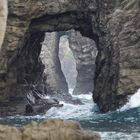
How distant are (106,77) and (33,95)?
50.8 feet

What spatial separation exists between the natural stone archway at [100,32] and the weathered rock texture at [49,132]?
25125mm

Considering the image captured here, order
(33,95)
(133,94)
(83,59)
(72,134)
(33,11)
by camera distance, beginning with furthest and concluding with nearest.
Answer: (83,59), (33,95), (33,11), (133,94), (72,134)

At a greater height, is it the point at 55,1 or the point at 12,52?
the point at 55,1

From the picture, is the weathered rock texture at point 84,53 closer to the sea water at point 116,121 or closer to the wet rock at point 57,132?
the sea water at point 116,121

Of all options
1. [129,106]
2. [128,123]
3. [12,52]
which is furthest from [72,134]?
[12,52]

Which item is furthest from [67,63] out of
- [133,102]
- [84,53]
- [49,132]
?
[49,132]

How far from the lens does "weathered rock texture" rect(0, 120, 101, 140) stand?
1048 inches

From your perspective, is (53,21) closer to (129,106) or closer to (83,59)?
(129,106)

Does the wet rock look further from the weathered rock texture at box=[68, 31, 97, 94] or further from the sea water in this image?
the weathered rock texture at box=[68, 31, 97, 94]

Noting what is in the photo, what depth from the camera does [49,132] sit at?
89.0ft

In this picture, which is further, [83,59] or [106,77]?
[83,59]

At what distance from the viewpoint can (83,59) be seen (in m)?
105

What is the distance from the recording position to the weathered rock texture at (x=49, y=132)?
26625mm

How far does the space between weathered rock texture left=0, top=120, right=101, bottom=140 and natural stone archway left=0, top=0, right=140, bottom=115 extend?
2512cm
